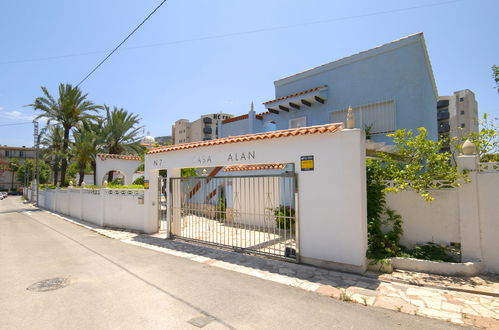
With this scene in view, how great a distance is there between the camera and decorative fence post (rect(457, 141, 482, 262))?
19.3 ft

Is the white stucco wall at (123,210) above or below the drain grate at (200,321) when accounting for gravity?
above

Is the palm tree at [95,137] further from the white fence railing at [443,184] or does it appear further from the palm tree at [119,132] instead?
the white fence railing at [443,184]

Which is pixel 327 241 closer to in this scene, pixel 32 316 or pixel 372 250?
pixel 372 250

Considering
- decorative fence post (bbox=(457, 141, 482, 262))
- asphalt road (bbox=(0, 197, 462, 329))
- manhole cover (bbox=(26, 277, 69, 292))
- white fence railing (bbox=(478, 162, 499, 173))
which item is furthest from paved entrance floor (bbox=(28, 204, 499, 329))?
manhole cover (bbox=(26, 277, 69, 292))

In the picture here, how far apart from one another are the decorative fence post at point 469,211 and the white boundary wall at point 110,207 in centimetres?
1060

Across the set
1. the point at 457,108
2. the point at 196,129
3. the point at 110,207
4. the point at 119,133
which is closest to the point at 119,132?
the point at 119,133

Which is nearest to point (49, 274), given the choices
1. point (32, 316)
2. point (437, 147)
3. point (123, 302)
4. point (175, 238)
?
point (32, 316)

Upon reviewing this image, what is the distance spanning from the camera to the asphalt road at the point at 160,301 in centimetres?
394

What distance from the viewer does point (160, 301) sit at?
184 inches

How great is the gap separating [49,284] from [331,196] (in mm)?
6309

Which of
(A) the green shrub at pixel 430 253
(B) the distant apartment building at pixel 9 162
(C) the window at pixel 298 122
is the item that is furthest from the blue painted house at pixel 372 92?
(B) the distant apartment building at pixel 9 162

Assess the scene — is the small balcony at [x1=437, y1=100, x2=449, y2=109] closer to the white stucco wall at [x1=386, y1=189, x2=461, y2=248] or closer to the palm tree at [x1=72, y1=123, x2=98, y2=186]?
the white stucco wall at [x1=386, y1=189, x2=461, y2=248]

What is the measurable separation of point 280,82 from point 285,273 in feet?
37.1

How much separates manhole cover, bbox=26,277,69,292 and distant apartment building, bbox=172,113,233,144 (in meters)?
59.9
